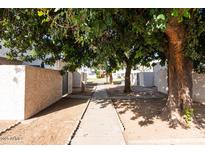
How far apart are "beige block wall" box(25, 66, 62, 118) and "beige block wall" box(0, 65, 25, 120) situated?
10.9 inches

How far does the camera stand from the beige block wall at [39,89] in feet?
37.6

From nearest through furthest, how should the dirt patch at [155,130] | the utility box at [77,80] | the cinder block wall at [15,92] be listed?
1. the dirt patch at [155,130]
2. the cinder block wall at [15,92]
3. the utility box at [77,80]

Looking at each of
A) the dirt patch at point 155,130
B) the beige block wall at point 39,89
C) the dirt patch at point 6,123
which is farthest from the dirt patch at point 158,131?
the dirt patch at point 6,123

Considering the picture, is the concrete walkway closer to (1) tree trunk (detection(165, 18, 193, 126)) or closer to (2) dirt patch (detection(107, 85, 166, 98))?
(1) tree trunk (detection(165, 18, 193, 126))

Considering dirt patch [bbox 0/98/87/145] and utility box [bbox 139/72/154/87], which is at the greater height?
utility box [bbox 139/72/154/87]

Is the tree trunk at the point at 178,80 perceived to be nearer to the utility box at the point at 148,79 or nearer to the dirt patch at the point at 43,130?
the dirt patch at the point at 43,130

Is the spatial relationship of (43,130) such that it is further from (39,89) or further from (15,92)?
(39,89)

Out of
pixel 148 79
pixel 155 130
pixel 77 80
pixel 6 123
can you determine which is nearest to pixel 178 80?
pixel 155 130

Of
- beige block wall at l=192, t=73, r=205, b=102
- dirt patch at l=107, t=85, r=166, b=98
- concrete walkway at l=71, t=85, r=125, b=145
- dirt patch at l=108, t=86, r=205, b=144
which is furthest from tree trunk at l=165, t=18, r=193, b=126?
dirt patch at l=107, t=85, r=166, b=98

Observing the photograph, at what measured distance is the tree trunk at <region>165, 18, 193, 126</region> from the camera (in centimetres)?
982

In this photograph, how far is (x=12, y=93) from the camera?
430 inches

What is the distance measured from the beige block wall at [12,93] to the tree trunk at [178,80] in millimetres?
5823

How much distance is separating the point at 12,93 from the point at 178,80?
6.46m
